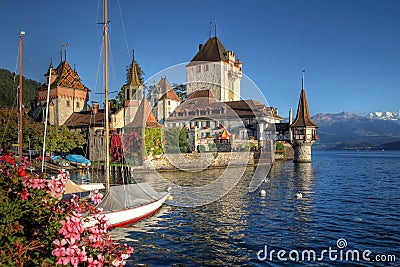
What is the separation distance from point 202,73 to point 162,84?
1987 cm

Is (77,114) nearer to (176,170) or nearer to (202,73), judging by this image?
(176,170)

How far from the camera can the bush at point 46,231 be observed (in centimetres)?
483

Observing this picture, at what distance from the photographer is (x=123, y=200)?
57.4 feet

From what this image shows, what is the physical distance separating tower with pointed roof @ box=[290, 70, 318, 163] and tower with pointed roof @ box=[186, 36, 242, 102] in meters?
21.2

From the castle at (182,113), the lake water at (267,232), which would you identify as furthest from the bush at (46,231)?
the castle at (182,113)

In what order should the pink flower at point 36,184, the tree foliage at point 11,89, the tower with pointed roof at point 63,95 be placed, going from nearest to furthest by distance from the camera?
the pink flower at point 36,184 → the tower with pointed roof at point 63,95 → the tree foliage at point 11,89

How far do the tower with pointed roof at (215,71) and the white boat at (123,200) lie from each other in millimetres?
66683

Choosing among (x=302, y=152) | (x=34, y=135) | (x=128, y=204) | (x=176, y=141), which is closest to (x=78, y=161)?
(x=34, y=135)

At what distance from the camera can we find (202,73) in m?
90.9

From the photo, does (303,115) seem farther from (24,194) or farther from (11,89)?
(11,89)

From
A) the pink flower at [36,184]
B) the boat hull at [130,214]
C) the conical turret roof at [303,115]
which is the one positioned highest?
the conical turret roof at [303,115]

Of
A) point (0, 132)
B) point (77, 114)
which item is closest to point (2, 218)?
point (0, 132)

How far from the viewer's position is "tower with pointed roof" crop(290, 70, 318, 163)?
6925 cm

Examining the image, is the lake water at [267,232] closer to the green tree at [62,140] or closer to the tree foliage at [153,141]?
the tree foliage at [153,141]
